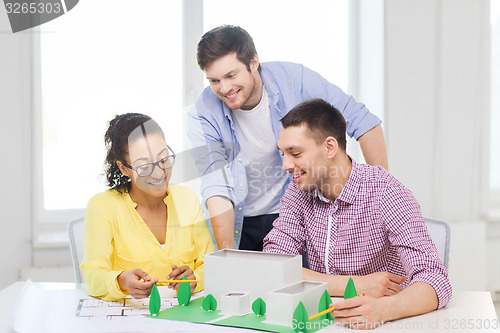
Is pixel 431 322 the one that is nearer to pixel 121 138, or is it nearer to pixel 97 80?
pixel 121 138

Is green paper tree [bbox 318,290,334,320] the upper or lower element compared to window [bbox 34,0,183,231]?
lower

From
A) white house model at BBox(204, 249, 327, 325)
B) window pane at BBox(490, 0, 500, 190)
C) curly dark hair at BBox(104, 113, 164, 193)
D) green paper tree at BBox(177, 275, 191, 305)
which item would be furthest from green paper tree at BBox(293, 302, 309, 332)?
window pane at BBox(490, 0, 500, 190)

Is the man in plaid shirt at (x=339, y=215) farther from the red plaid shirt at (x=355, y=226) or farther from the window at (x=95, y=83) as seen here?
the window at (x=95, y=83)

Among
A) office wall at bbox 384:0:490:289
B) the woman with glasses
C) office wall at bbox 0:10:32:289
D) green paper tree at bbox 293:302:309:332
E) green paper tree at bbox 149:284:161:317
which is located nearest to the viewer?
green paper tree at bbox 293:302:309:332

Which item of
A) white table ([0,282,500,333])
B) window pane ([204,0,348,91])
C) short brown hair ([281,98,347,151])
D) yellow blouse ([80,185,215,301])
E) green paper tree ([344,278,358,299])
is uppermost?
window pane ([204,0,348,91])

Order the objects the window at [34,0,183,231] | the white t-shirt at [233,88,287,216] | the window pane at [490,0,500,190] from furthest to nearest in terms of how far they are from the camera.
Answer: the window pane at [490,0,500,190]
the window at [34,0,183,231]
the white t-shirt at [233,88,287,216]

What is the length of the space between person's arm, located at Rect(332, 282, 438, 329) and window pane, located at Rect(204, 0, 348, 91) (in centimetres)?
183

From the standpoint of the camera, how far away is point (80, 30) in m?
2.62

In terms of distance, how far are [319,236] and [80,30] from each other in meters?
1.69

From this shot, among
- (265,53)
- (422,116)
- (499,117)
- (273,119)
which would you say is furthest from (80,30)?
(499,117)

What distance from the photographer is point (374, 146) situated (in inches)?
74.1

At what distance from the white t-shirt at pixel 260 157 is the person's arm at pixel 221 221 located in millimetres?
196

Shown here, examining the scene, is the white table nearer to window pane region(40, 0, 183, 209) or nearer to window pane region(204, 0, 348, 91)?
window pane region(40, 0, 183, 209)

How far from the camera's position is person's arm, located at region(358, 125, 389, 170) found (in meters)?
1.88
